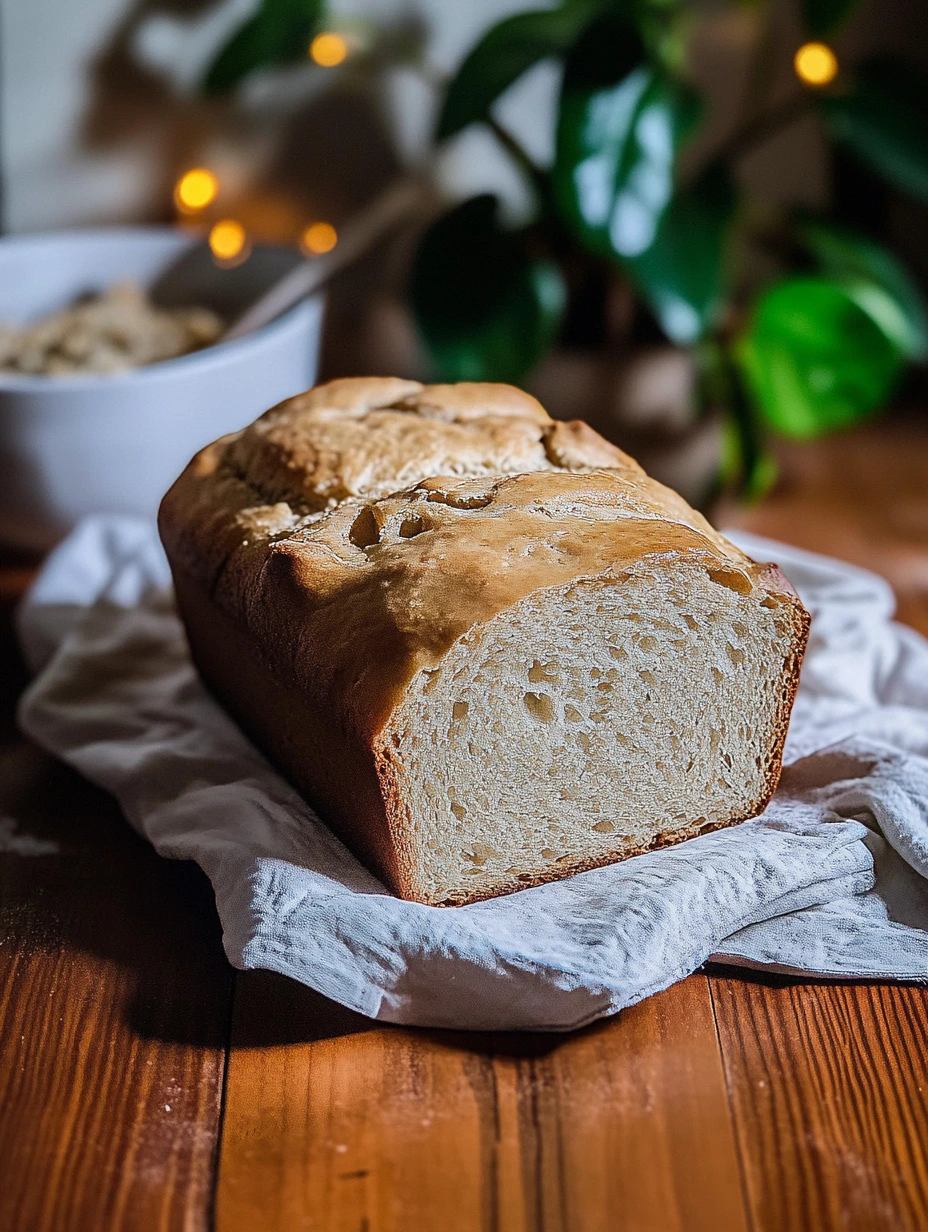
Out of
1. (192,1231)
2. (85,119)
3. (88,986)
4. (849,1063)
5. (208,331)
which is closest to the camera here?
(192,1231)

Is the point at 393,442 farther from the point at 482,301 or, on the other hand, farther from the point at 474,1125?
the point at 482,301

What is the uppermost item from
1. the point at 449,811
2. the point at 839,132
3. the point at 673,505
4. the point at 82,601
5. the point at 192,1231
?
the point at 839,132

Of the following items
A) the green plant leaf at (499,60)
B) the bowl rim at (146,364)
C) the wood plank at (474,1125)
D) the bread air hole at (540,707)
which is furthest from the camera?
the green plant leaf at (499,60)

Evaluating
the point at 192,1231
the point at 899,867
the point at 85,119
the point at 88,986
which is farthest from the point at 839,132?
the point at 192,1231

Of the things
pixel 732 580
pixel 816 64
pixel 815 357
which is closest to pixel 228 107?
pixel 816 64

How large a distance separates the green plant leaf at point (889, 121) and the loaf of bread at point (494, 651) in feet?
4.48

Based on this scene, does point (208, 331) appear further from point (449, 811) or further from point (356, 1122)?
point (356, 1122)

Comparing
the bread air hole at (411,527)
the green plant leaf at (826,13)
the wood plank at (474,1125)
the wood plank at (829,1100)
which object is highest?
the green plant leaf at (826,13)

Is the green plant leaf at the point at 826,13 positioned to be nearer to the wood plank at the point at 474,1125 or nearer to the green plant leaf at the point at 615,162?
the green plant leaf at the point at 615,162

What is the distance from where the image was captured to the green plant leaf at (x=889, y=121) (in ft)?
8.25

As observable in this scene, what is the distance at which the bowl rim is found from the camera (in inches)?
77.8

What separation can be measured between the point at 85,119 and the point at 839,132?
5.22ft

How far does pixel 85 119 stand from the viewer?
8.96 feet

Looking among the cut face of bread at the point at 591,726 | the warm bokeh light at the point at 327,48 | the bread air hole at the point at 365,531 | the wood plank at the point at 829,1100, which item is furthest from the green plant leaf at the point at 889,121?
the wood plank at the point at 829,1100
